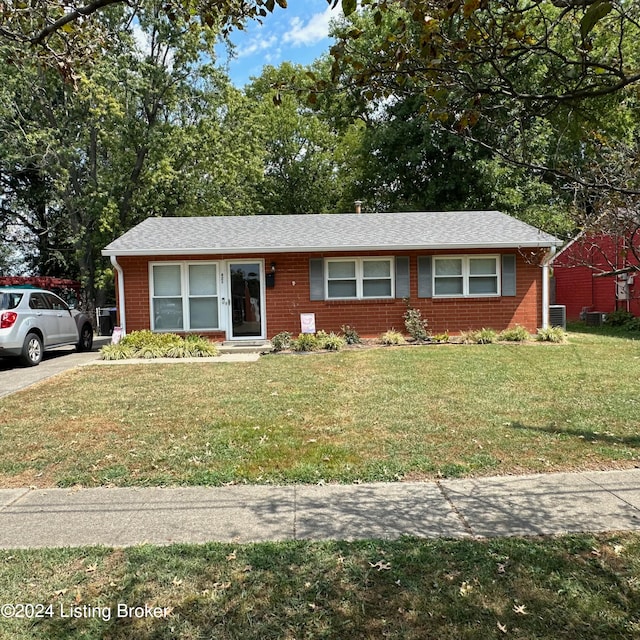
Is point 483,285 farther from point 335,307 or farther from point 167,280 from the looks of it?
point 167,280

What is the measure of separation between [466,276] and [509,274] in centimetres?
115

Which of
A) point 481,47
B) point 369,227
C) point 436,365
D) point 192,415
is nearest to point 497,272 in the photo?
point 369,227

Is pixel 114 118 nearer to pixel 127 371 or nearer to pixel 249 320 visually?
pixel 249 320

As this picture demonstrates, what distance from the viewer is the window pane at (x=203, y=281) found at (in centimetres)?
1359

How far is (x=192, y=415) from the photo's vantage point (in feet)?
21.0

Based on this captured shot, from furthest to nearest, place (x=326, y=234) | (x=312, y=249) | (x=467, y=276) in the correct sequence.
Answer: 1. (x=326, y=234)
2. (x=467, y=276)
3. (x=312, y=249)

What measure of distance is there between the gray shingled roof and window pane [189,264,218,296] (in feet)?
2.40

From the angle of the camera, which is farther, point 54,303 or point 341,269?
point 341,269

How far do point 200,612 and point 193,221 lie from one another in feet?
Answer: 47.5

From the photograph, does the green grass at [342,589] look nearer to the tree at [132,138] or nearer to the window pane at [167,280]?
the window pane at [167,280]

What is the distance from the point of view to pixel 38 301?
11.5 meters

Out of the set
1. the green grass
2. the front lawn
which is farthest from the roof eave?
the green grass

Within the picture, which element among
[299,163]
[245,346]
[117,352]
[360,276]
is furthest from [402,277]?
[299,163]

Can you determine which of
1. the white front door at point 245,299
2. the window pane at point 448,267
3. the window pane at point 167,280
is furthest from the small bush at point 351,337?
the window pane at point 167,280
